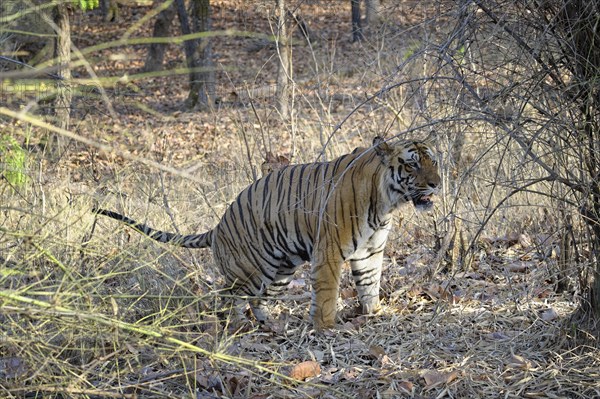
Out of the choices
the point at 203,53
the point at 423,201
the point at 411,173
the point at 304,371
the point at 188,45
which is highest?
the point at 188,45

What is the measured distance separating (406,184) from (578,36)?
1.73m

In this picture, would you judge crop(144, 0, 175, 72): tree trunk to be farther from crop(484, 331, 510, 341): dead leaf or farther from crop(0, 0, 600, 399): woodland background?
crop(484, 331, 510, 341): dead leaf

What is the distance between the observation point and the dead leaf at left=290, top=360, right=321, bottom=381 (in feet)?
15.6

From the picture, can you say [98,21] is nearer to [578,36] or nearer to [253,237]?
[253,237]

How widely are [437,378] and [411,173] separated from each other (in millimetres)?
1668

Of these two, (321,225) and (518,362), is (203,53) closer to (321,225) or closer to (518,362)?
(321,225)

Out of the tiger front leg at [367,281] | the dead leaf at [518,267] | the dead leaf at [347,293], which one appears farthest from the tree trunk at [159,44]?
the tiger front leg at [367,281]

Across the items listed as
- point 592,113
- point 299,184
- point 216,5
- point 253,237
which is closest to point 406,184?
point 299,184

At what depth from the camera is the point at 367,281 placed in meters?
6.00

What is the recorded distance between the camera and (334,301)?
578cm

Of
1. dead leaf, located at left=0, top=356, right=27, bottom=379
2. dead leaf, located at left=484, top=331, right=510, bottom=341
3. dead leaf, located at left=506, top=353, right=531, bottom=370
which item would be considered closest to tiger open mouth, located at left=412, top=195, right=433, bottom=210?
dead leaf, located at left=484, top=331, right=510, bottom=341

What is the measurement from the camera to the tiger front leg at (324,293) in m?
5.74

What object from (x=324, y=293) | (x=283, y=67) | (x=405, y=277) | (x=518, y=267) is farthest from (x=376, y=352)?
(x=283, y=67)

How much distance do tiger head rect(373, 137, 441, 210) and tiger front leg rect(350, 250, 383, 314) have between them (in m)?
0.53
